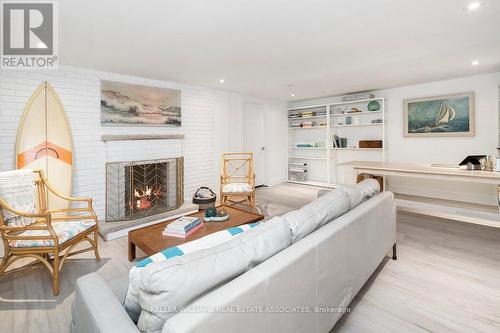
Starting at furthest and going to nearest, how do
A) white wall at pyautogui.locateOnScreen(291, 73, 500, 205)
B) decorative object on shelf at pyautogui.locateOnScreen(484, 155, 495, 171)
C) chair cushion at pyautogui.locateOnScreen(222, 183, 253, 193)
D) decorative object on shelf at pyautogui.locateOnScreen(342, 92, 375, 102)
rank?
decorative object on shelf at pyautogui.locateOnScreen(342, 92, 375, 102)
white wall at pyautogui.locateOnScreen(291, 73, 500, 205)
chair cushion at pyautogui.locateOnScreen(222, 183, 253, 193)
decorative object on shelf at pyautogui.locateOnScreen(484, 155, 495, 171)

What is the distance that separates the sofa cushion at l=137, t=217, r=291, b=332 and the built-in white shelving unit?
168 inches

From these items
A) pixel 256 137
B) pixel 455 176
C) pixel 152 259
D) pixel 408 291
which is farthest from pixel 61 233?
pixel 256 137

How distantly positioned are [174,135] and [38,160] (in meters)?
1.81

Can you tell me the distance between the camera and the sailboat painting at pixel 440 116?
166 inches

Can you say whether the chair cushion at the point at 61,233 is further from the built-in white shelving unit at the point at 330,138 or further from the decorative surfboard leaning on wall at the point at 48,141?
the built-in white shelving unit at the point at 330,138

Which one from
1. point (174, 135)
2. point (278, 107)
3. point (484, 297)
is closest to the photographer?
point (484, 297)

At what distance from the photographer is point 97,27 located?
2203 millimetres

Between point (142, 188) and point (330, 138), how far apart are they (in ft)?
13.6

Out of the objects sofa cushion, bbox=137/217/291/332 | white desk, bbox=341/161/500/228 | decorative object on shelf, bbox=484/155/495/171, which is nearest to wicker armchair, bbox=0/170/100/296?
sofa cushion, bbox=137/217/291/332

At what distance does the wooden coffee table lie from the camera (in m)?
2.05

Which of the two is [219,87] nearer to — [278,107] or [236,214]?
[278,107]

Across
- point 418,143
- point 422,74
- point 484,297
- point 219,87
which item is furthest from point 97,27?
point 418,143

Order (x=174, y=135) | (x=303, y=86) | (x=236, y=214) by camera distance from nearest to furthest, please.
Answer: (x=236, y=214) < (x=174, y=135) < (x=303, y=86)

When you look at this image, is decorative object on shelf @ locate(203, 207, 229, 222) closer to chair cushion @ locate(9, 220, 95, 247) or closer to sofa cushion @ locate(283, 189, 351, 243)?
chair cushion @ locate(9, 220, 95, 247)
